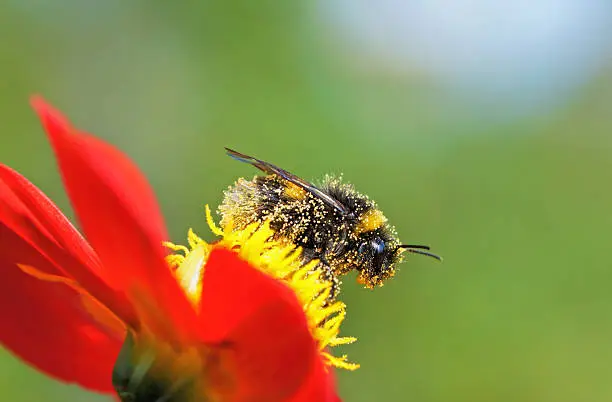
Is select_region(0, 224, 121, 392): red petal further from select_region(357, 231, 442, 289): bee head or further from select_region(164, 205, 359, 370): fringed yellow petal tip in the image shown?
select_region(357, 231, 442, 289): bee head

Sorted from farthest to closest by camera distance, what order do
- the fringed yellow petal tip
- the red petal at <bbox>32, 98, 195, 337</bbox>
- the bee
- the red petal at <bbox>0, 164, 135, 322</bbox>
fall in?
the bee
the fringed yellow petal tip
the red petal at <bbox>0, 164, 135, 322</bbox>
the red petal at <bbox>32, 98, 195, 337</bbox>

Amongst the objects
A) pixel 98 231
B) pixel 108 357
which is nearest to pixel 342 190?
pixel 108 357

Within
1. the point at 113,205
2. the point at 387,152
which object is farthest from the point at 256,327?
the point at 387,152

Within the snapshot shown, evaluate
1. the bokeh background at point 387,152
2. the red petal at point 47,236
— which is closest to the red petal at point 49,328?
the red petal at point 47,236

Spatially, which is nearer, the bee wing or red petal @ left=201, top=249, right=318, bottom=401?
red petal @ left=201, top=249, right=318, bottom=401

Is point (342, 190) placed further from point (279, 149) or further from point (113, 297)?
point (279, 149)

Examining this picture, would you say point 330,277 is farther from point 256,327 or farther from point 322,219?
point 256,327

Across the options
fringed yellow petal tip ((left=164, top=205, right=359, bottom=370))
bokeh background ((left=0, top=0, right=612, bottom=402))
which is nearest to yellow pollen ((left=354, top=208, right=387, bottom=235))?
fringed yellow petal tip ((left=164, top=205, right=359, bottom=370))

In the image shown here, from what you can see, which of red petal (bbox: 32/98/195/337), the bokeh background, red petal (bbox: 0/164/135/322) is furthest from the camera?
the bokeh background
